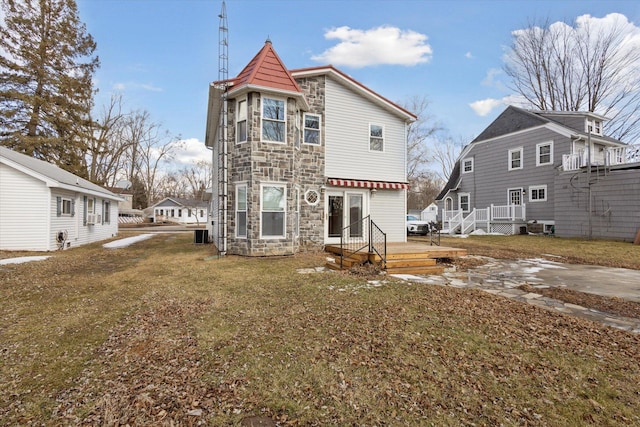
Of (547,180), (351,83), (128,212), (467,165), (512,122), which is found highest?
(512,122)

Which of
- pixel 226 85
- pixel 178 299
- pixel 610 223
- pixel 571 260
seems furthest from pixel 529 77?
pixel 178 299

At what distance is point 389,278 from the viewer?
280 inches

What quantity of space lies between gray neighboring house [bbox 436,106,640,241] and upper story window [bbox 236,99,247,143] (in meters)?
16.8

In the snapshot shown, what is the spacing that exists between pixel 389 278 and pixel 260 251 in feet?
15.3

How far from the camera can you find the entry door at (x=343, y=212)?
11875mm

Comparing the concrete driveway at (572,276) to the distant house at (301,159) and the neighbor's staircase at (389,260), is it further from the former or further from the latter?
the distant house at (301,159)

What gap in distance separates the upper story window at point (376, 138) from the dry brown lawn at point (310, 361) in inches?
313

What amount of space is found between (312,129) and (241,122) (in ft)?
8.73

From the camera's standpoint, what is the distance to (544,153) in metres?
19.1

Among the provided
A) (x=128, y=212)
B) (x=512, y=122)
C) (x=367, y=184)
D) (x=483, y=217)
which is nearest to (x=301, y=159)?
(x=367, y=184)

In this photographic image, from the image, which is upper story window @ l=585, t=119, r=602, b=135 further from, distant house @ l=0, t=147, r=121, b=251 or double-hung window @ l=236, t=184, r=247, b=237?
distant house @ l=0, t=147, r=121, b=251

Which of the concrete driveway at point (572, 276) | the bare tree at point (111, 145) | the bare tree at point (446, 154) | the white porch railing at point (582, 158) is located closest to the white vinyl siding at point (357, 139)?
the concrete driveway at point (572, 276)

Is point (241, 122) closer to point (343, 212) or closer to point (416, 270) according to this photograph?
point (343, 212)

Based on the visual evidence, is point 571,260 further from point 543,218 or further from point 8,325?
point 8,325
